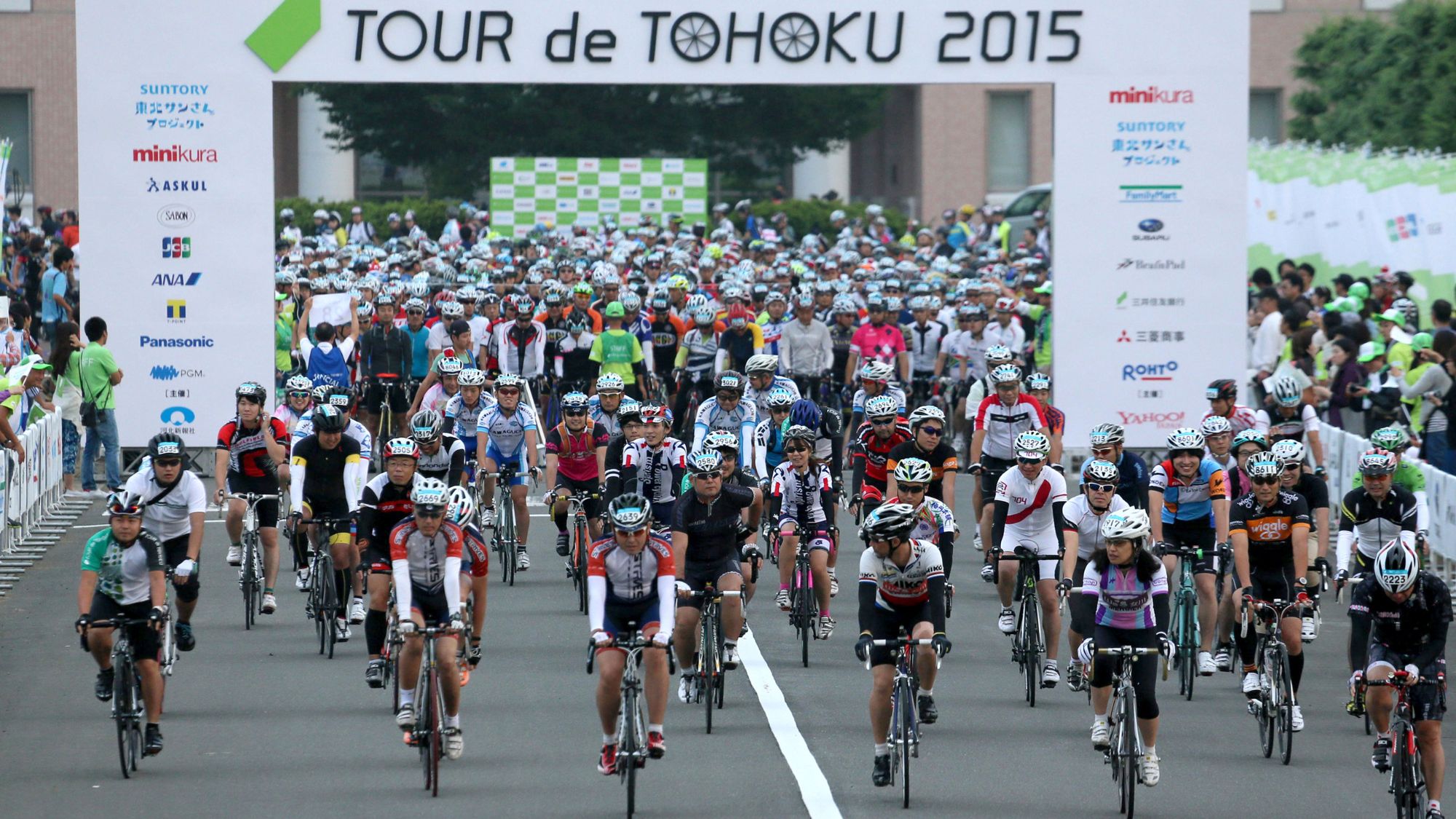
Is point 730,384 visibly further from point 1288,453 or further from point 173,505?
point 1288,453

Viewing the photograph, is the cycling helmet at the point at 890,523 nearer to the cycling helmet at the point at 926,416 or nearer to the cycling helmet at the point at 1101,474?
the cycling helmet at the point at 1101,474

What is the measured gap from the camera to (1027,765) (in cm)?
1314

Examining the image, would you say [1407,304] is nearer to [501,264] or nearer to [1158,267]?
[1158,267]

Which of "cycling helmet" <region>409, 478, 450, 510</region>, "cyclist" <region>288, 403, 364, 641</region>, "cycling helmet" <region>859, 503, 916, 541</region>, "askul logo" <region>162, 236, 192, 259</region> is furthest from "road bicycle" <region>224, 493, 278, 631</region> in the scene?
"askul logo" <region>162, 236, 192, 259</region>

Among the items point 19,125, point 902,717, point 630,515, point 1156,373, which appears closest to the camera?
point 902,717

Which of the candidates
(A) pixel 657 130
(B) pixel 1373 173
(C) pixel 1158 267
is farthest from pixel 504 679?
(A) pixel 657 130

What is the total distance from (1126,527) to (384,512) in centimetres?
501

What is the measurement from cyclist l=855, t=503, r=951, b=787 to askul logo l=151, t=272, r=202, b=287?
42.5 feet

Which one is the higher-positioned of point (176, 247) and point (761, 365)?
point (176, 247)

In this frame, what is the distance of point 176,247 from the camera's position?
2392 centimetres

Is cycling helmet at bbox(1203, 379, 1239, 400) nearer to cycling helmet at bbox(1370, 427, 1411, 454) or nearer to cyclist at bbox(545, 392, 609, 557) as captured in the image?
cycling helmet at bbox(1370, 427, 1411, 454)

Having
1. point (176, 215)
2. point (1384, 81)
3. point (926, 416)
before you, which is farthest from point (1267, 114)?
point (926, 416)

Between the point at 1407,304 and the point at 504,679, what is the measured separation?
12.3 metres

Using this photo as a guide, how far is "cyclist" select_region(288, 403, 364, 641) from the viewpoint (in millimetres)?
16719
